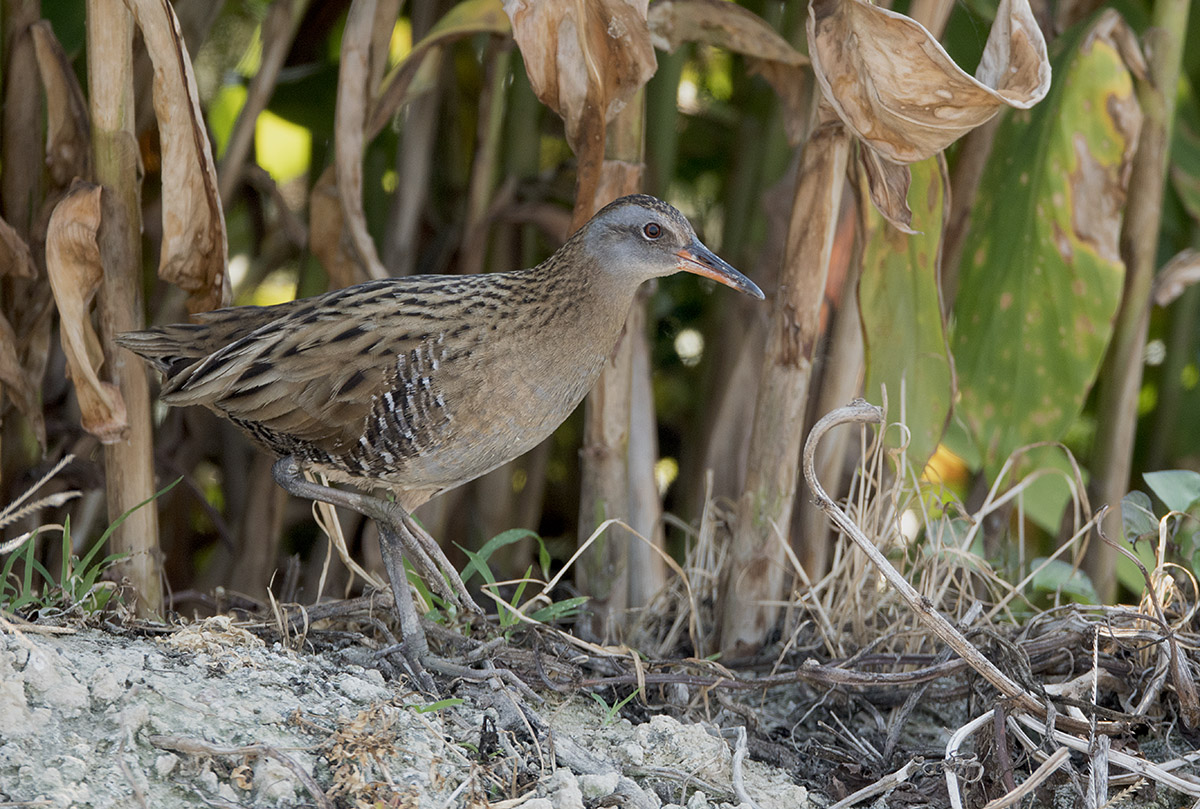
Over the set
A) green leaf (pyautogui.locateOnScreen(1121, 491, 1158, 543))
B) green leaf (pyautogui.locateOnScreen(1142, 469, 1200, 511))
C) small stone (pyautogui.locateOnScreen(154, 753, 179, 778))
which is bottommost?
small stone (pyautogui.locateOnScreen(154, 753, 179, 778))

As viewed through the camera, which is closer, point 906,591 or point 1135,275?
point 906,591

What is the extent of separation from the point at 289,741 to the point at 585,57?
3.97ft

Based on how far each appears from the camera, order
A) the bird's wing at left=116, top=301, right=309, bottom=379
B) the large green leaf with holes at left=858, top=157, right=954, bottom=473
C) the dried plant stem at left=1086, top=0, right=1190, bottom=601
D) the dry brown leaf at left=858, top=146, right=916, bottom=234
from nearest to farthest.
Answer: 1. the dry brown leaf at left=858, top=146, right=916, bottom=234
2. the bird's wing at left=116, top=301, right=309, bottom=379
3. the large green leaf with holes at left=858, top=157, right=954, bottom=473
4. the dried plant stem at left=1086, top=0, right=1190, bottom=601

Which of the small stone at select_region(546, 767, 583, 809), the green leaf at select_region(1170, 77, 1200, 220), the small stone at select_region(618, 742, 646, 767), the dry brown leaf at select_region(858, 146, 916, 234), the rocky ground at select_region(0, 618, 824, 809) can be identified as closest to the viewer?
the rocky ground at select_region(0, 618, 824, 809)

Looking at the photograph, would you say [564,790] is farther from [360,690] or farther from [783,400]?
[783,400]

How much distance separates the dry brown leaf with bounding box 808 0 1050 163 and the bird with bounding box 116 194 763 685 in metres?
0.36

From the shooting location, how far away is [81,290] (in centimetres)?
210

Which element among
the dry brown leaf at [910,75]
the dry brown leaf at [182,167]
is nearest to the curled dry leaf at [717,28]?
the dry brown leaf at [910,75]

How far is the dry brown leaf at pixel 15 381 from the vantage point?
2133 millimetres

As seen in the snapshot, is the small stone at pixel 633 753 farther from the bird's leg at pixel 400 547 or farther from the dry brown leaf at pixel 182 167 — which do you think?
the dry brown leaf at pixel 182 167

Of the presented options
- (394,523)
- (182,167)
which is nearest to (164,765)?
(394,523)

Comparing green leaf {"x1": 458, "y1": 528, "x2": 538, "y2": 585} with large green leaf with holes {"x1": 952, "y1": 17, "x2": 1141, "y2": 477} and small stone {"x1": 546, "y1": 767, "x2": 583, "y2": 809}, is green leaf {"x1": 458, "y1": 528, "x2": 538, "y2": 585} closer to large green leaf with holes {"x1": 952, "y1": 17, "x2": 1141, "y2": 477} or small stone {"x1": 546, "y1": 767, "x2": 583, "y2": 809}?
small stone {"x1": 546, "y1": 767, "x2": 583, "y2": 809}

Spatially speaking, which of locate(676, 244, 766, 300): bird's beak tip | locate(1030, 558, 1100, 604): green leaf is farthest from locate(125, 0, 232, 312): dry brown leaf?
locate(1030, 558, 1100, 604): green leaf

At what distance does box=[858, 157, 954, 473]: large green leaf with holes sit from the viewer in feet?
7.37
